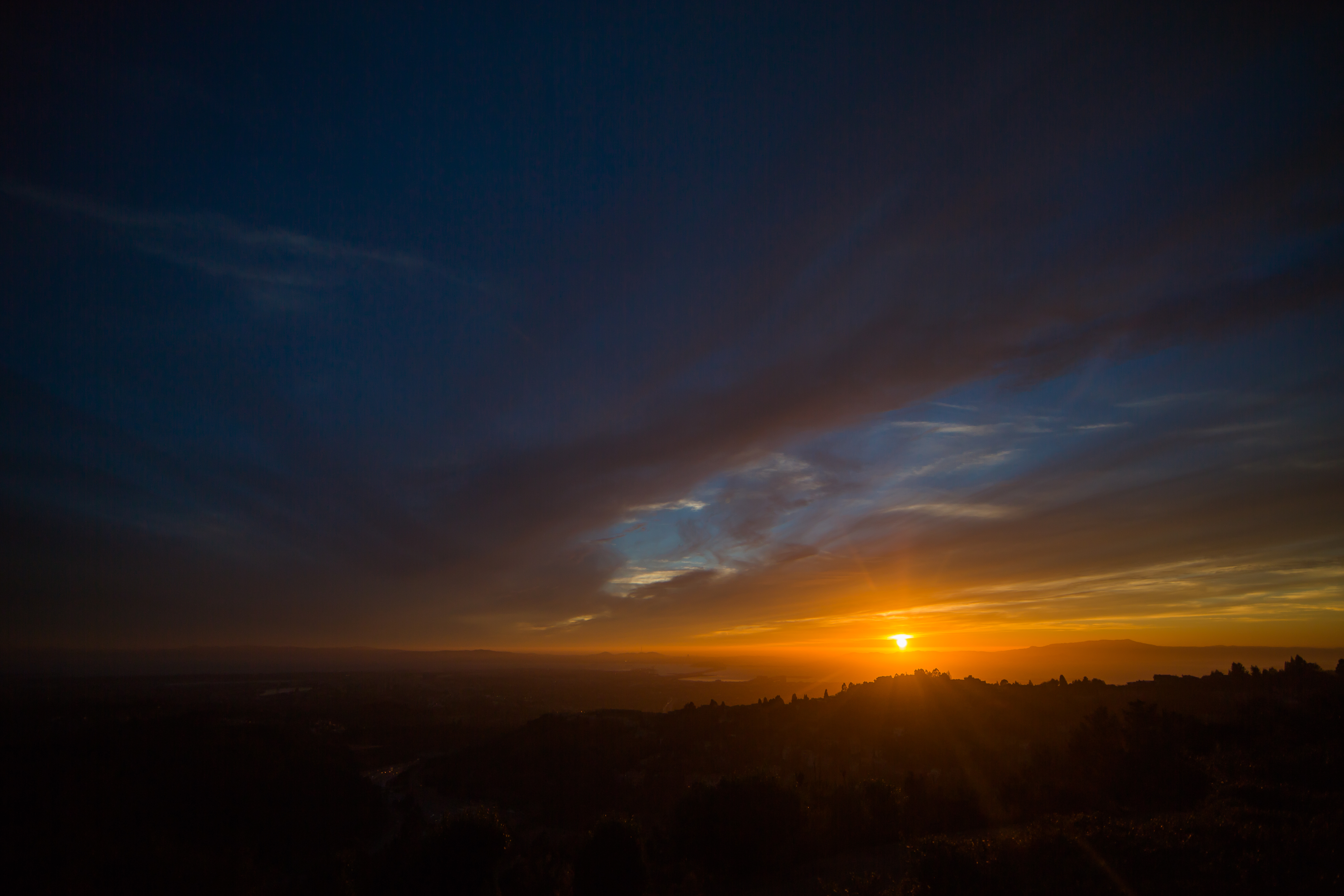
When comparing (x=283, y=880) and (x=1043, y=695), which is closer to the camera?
(x=283, y=880)

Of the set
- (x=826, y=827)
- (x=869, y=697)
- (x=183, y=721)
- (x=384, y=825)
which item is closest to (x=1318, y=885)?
(x=826, y=827)

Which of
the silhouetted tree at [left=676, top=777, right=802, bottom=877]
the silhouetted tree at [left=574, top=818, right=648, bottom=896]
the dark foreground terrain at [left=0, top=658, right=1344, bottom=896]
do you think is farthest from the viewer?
the silhouetted tree at [left=676, top=777, right=802, bottom=877]

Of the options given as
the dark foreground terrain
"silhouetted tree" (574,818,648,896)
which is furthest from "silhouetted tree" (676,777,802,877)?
"silhouetted tree" (574,818,648,896)

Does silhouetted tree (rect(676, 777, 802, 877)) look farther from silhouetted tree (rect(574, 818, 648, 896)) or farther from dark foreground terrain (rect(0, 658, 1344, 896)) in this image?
silhouetted tree (rect(574, 818, 648, 896))

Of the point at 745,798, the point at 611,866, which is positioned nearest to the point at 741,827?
the point at 745,798

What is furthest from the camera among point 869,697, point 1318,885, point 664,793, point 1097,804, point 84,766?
point 869,697

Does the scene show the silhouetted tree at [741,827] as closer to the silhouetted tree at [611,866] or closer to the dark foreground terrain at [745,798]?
the dark foreground terrain at [745,798]

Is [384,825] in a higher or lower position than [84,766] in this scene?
lower

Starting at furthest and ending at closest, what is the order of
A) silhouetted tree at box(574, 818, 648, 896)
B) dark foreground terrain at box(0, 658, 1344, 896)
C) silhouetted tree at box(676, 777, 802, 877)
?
silhouetted tree at box(676, 777, 802, 877), silhouetted tree at box(574, 818, 648, 896), dark foreground terrain at box(0, 658, 1344, 896)

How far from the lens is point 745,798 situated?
91.9 feet

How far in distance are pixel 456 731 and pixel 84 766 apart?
7376 centimetres

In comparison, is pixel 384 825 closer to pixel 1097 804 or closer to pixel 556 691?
pixel 1097 804

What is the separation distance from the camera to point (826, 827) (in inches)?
1192

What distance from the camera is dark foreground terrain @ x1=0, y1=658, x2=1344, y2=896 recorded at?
17.9m
